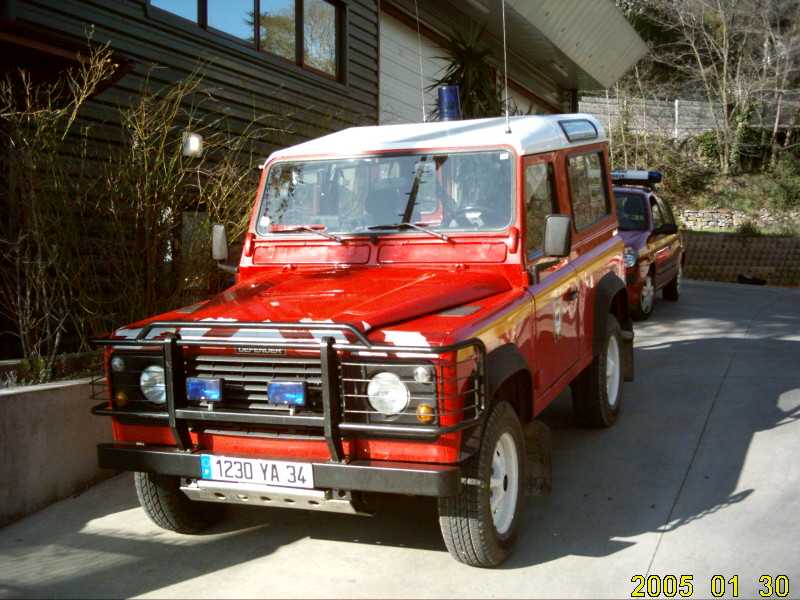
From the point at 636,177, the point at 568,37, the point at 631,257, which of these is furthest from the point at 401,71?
the point at 631,257

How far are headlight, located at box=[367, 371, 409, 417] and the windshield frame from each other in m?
1.50

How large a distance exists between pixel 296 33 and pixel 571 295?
24.8ft

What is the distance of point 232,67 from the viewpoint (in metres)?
10.2

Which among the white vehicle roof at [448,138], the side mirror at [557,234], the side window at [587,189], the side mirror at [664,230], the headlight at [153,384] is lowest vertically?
the headlight at [153,384]

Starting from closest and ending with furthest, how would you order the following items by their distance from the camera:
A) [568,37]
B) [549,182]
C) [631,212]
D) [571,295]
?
[549,182] < [571,295] < [631,212] < [568,37]

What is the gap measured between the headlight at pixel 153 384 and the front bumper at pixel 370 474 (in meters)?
0.26

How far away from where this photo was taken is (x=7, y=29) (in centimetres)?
629

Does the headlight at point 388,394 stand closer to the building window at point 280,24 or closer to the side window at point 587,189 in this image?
the side window at point 587,189

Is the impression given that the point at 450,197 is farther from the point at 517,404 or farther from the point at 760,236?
the point at 760,236

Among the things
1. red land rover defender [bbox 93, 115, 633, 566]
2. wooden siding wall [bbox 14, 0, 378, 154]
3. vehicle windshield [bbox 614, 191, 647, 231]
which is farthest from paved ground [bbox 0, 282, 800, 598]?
vehicle windshield [bbox 614, 191, 647, 231]

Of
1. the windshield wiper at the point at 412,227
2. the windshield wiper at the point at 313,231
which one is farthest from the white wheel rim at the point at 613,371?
the windshield wiper at the point at 313,231

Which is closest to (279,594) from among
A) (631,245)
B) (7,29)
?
(7,29)

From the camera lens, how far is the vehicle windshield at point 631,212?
1211cm
